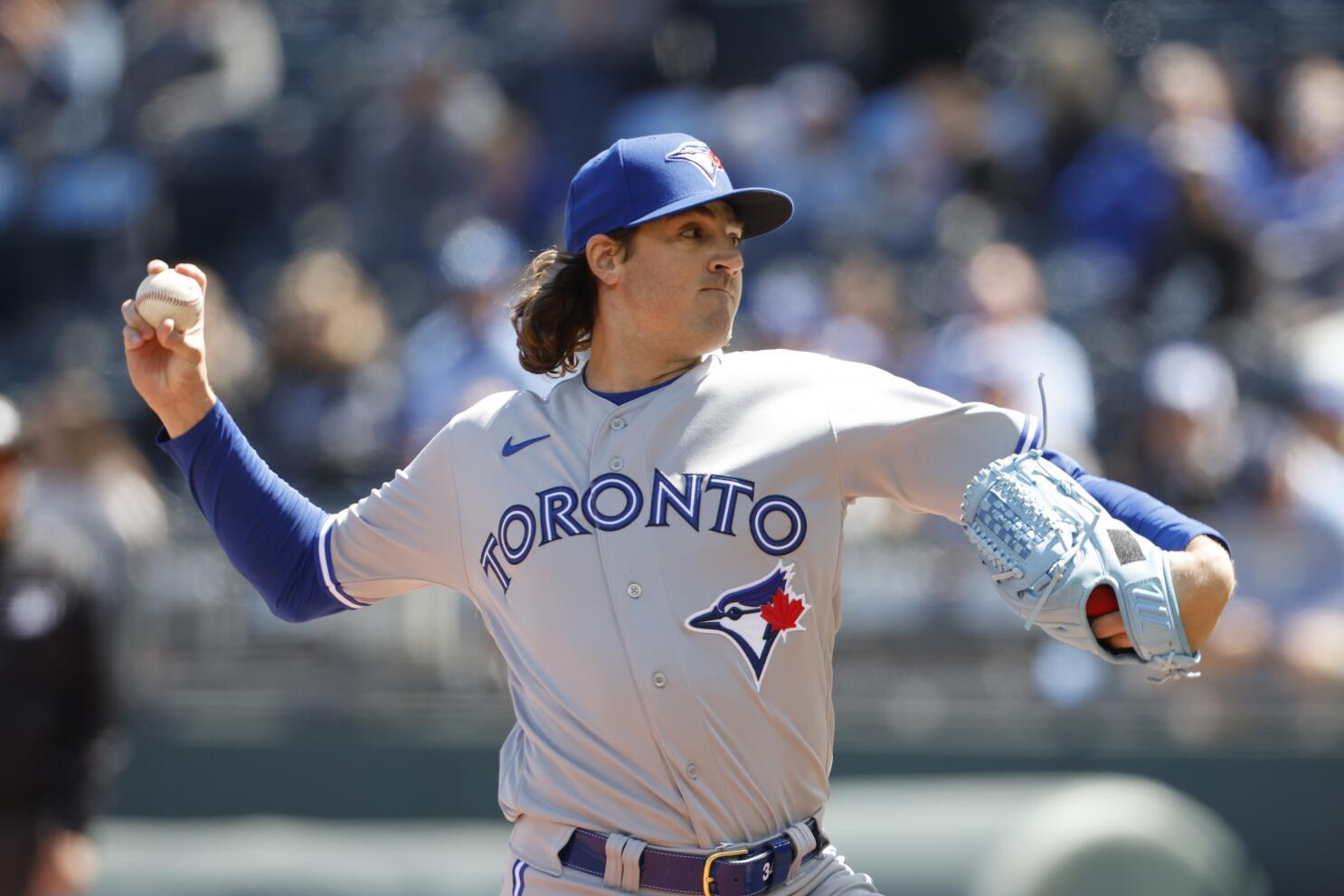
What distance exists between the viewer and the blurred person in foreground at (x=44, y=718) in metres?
5.34

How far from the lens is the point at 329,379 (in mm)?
7605

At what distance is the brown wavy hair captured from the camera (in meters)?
3.26

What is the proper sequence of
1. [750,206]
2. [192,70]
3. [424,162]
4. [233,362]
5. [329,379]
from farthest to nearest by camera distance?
[192,70] → [424,162] → [233,362] → [329,379] → [750,206]

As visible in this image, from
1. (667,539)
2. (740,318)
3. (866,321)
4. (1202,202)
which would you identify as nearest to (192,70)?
(740,318)

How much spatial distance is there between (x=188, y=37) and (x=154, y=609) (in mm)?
3868

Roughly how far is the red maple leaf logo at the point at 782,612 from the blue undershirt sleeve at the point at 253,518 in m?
0.83

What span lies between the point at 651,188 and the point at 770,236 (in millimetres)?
5237

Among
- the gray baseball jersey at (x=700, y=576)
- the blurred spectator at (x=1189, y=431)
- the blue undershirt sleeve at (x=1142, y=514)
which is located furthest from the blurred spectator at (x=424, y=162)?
the blue undershirt sleeve at (x=1142, y=514)

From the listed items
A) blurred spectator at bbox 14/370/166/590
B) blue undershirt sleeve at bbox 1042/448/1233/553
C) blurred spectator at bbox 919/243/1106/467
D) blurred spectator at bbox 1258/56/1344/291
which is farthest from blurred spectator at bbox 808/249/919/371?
blue undershirt sleeve at bbox 1042/448/1233/553

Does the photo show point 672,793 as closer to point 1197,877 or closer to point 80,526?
point 1197,877

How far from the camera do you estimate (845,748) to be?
660cm

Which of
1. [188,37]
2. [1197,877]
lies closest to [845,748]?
[1197,877]

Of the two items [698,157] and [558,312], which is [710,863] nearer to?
[558,312]

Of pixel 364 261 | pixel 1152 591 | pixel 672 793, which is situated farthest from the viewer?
pixel 364 261
